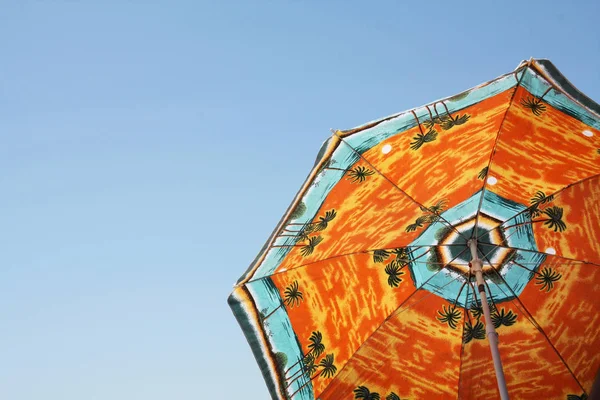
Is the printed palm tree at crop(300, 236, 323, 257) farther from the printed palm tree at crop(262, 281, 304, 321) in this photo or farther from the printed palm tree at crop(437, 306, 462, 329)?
the printed palm tree at crop(437, 306, 462, 329)

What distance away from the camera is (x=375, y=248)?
15.2 feet

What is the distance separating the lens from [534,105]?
4129 mm

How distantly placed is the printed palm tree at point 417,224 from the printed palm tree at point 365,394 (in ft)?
3.52

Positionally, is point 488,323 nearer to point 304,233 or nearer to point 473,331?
point 473,331

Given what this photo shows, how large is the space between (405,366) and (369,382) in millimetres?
255

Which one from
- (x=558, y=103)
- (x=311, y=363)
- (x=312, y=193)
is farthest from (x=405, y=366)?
(x=558, y=103)

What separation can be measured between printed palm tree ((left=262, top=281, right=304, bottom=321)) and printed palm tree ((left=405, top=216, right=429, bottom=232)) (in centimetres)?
85

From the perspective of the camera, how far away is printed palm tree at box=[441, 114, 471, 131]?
169 inches

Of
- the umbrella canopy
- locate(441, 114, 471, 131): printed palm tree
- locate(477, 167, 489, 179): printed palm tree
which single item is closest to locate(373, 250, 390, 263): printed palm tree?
the umbrella canopy

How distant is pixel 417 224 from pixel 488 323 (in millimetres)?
777


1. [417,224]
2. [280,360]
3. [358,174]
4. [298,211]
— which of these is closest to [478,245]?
[417,224]

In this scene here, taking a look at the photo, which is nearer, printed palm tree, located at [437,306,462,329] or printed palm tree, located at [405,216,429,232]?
printed palm tree, located at [405,216,429,232]

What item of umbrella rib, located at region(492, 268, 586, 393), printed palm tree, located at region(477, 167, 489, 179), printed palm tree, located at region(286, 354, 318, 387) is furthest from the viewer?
printed palm tree, located at region(286, 354, 318, 387)

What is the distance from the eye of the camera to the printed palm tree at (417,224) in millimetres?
4547
